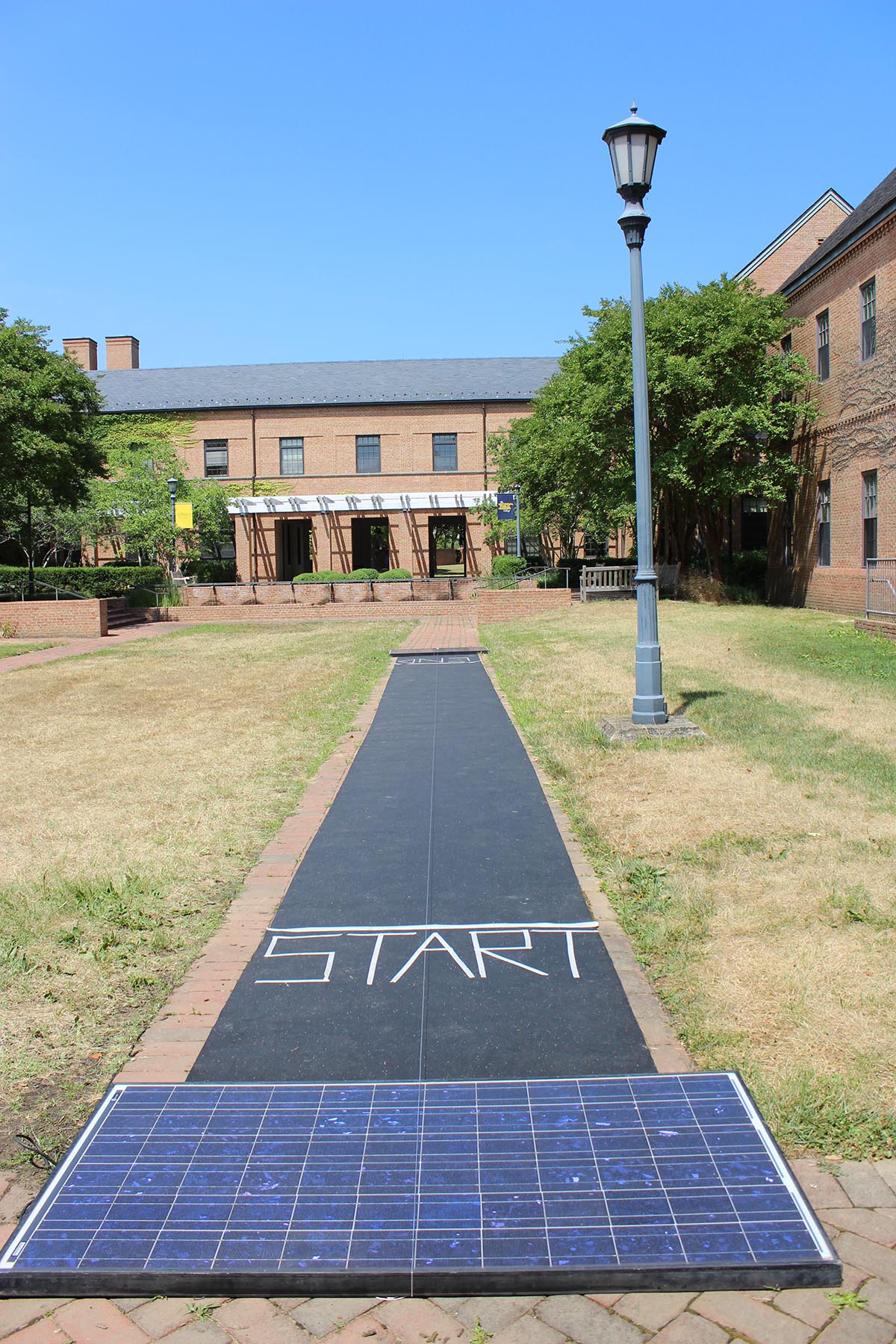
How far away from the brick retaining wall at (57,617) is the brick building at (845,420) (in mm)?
17656

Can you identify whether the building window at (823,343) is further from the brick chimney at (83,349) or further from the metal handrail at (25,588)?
the brick chimney at (83,349)

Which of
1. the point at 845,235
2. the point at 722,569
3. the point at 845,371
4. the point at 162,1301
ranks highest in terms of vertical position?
the point at 845,235

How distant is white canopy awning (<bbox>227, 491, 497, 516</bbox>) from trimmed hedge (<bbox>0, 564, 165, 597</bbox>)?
10.4 m

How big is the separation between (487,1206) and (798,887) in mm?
3051

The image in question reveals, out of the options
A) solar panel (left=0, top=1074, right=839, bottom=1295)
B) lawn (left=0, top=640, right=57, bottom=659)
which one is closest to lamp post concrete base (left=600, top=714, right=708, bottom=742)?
solar panel (left=0, top=1074, right=839, bottom=1295)

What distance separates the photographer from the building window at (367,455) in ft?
161

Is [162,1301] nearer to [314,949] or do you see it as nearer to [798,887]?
[314,949]

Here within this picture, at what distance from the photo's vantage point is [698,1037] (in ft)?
12.9

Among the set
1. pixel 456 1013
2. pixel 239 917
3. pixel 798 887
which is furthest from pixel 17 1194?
pixel 798 887

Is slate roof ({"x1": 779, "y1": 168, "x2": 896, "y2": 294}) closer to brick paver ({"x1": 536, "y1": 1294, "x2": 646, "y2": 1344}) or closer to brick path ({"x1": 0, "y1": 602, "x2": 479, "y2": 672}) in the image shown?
brick path ({"x1": 0, "y1": 602, "x2": 479, "y2": 672})

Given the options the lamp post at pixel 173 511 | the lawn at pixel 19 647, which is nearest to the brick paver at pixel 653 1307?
the lawn at pixel 19 647

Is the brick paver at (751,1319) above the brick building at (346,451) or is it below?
below

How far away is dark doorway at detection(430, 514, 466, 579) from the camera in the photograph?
4956 centimetres

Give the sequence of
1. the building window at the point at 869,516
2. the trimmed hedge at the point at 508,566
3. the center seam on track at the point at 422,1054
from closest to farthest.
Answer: the center seam on track at the point at 422,1054 < the building window at the point at 869,516 < the trimmed hedge at the point at 508,566
